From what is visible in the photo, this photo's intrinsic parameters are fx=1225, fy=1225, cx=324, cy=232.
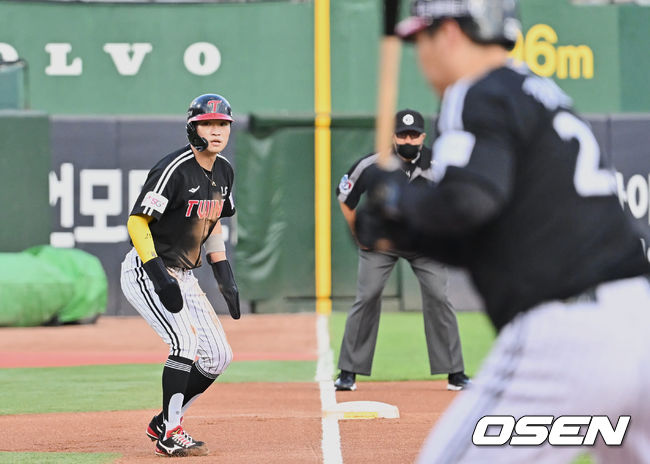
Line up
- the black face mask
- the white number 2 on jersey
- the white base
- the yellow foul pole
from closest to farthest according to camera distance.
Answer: the white number 2 on jersey → the white base → the black face mask → the yellow foul pole

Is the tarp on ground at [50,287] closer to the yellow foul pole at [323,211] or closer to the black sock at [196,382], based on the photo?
the yellow foul pole at [323,211]

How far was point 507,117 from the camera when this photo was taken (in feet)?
10.9

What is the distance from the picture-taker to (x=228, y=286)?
788cm

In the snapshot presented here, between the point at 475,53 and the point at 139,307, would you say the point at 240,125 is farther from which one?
the point at 475,53

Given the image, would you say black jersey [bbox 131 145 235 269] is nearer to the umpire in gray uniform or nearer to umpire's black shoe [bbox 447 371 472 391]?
the umpire in gray uniform

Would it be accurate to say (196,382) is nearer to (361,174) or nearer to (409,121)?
(361,174)

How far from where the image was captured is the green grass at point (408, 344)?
477 inches

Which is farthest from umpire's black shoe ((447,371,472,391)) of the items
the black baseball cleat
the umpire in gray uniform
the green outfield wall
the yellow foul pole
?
the green outfield wall

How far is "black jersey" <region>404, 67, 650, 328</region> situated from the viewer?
332 cm

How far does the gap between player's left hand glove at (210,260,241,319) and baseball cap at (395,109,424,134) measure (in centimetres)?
268

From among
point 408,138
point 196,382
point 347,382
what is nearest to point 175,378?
point 196,382

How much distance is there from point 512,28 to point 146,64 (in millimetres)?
18357

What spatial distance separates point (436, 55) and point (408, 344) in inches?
454

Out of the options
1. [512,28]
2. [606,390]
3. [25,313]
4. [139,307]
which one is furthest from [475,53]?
[25,313]
